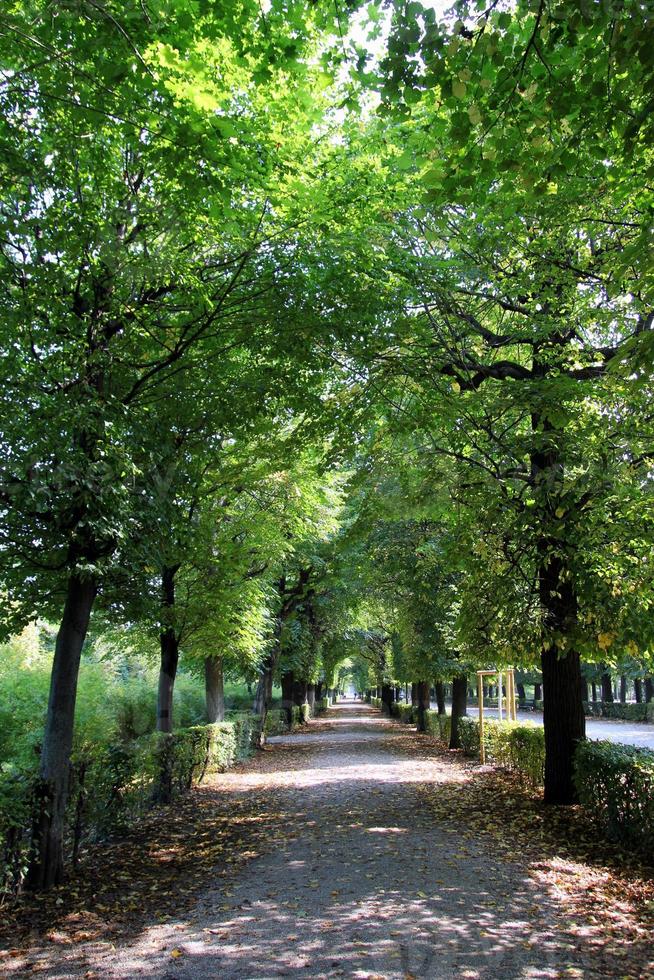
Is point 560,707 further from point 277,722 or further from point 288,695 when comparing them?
point 288,695

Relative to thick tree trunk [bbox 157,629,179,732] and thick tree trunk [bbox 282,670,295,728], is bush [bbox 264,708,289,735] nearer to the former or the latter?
thick tree trunk [bbox 282,670,295,728]

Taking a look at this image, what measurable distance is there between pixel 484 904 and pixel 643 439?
4.91m

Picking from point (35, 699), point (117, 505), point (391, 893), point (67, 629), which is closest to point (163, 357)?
point (117, 505)

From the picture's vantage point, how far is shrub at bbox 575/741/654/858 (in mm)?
7246

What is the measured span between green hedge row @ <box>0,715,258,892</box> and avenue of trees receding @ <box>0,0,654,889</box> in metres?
0.09

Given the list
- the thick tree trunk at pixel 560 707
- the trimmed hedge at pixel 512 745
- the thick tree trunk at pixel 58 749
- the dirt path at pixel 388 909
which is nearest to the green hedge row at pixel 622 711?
the trimmed hedge at pixel 512 745

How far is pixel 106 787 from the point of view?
8.46 m

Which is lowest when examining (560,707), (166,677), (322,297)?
(560,707)

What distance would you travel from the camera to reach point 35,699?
61.1 ft

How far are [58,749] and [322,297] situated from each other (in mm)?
5672

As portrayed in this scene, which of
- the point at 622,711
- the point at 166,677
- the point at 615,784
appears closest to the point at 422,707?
the point at 166,677

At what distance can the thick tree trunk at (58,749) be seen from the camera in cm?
670

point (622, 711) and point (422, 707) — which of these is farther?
point (622, 711)

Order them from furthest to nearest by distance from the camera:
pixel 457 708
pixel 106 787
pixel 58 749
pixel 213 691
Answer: pixel 457 708 < pixel 213 691 < pixel 106 787 < pixel 58 749
